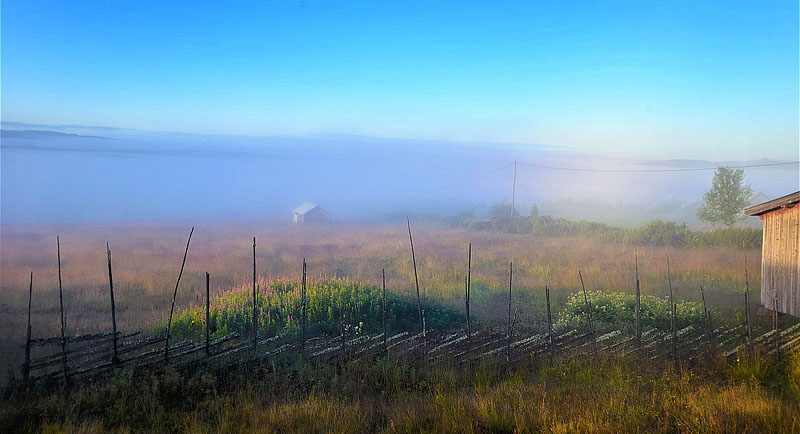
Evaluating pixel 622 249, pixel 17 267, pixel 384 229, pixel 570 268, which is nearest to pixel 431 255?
pixel 570 268

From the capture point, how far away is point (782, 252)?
10.8 metres

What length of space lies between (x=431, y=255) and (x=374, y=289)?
10789mm

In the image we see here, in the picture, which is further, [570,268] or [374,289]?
[570,268]

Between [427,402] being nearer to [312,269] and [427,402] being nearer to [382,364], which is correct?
[382,364]

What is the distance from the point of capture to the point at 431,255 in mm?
23094

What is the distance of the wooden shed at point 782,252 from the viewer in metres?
10.3

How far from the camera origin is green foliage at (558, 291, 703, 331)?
1098 centimetres

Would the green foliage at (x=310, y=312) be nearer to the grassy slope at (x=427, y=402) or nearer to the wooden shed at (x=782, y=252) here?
the grassy slope at (x=427, y=402)

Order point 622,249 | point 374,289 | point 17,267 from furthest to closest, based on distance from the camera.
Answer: point 622,249
point 17,267
point 374,289

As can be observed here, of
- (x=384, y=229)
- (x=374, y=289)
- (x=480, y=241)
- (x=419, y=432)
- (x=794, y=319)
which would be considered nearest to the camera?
(x=419, y=432)

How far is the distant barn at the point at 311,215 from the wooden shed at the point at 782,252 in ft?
104

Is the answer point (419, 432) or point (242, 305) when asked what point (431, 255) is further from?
point (419, 432)

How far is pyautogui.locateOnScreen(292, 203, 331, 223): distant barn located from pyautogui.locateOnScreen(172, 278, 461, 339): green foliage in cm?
2706

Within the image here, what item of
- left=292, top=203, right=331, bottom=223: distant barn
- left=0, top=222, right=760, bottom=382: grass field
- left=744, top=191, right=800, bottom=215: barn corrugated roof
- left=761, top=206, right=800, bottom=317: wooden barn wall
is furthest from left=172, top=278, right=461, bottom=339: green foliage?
left=292, top=203, right=331, bottom=223: distant barn
